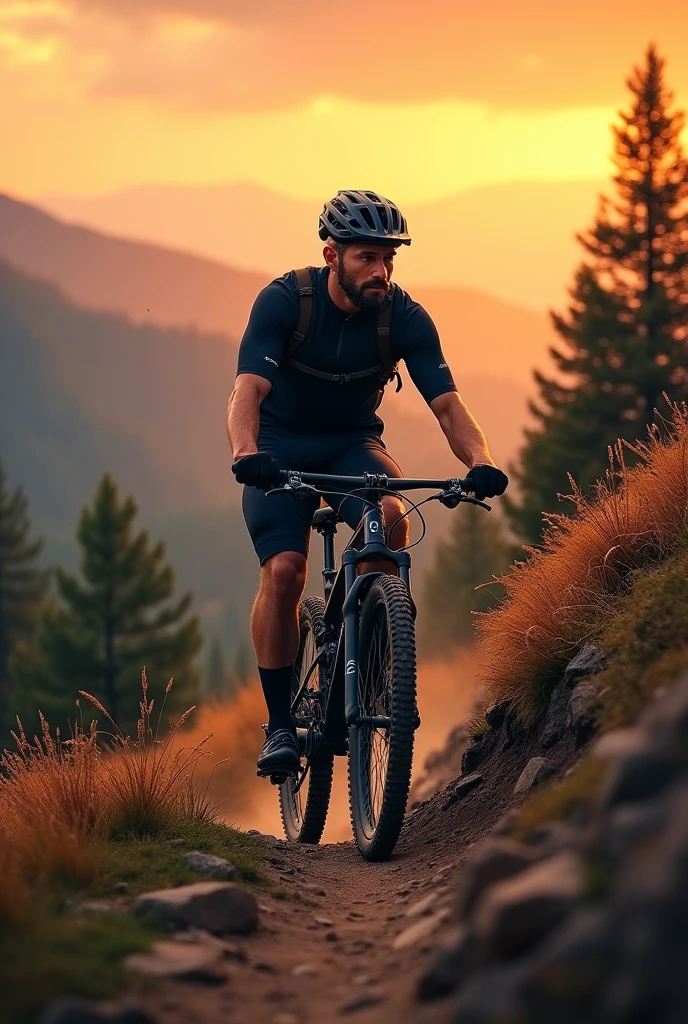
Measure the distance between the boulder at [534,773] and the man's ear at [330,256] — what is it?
2.59m

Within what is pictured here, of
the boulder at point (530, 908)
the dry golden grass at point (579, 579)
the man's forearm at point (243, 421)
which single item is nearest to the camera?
the boulder at point (530, 908)

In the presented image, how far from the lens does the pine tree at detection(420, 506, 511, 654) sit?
62000mm

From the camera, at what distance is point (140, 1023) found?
3.12m

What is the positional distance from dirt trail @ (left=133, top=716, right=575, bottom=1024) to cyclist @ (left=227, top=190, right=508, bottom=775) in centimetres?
84

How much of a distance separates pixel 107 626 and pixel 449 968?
49.0 meters

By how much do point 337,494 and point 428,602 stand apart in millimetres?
61803

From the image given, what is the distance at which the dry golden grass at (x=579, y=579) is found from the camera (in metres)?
6.57

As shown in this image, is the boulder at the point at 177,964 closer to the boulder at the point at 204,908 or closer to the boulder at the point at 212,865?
the boulder at the point at 204,908

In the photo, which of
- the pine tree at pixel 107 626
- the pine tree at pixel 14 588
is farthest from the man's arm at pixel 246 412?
the pine tree at pixel 14 588

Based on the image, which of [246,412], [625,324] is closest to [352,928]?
[246,412]

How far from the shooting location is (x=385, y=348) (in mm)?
6930

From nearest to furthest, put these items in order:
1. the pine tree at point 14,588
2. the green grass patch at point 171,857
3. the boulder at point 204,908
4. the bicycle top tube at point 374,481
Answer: the boulder at point 204,908 → the green grass patch at point 171,857 → the bicycle top tube at point 374,481 → the pine tree at point 14,588

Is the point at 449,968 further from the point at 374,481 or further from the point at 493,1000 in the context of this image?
the point at 374,481

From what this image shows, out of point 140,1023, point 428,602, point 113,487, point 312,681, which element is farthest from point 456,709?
point 140,1023
